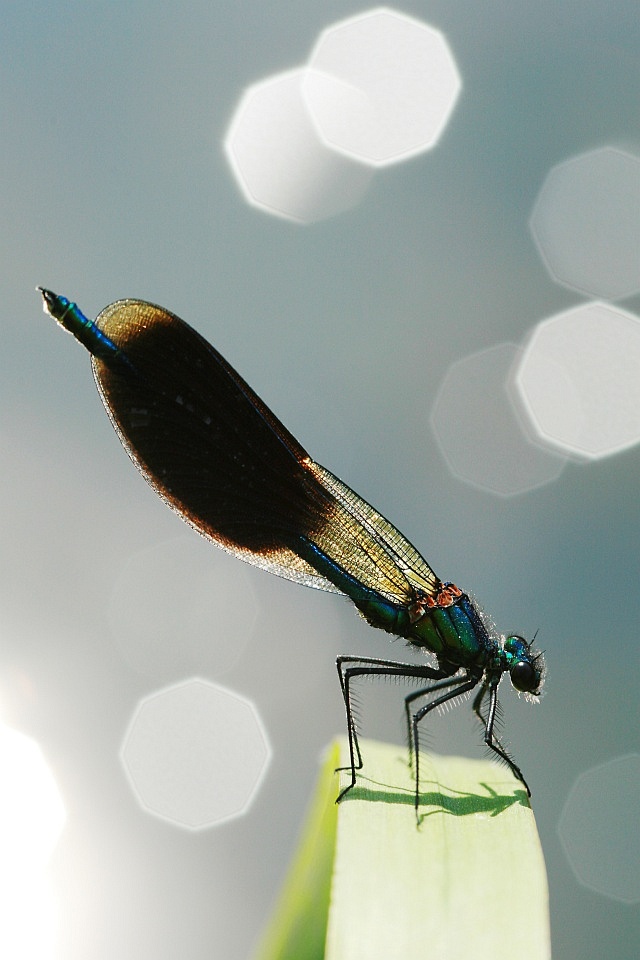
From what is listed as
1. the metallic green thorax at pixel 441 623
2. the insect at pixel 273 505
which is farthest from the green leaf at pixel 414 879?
the metallic green thorax at pixel 441 623

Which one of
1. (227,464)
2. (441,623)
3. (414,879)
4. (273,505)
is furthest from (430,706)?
(414,879)

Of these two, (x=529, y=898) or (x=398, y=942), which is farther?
(x=529, y=898)

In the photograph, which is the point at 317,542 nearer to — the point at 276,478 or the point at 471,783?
the point at 276,478

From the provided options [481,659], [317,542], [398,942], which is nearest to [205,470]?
[317,542]

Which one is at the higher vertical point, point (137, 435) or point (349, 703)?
point (137, 435)

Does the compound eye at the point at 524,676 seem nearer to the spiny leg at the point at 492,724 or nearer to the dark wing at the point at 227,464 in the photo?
the spiny leg at the point at 492,724

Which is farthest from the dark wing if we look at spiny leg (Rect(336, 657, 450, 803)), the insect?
spiny leg (Rect(336, 657, 450, 803))
